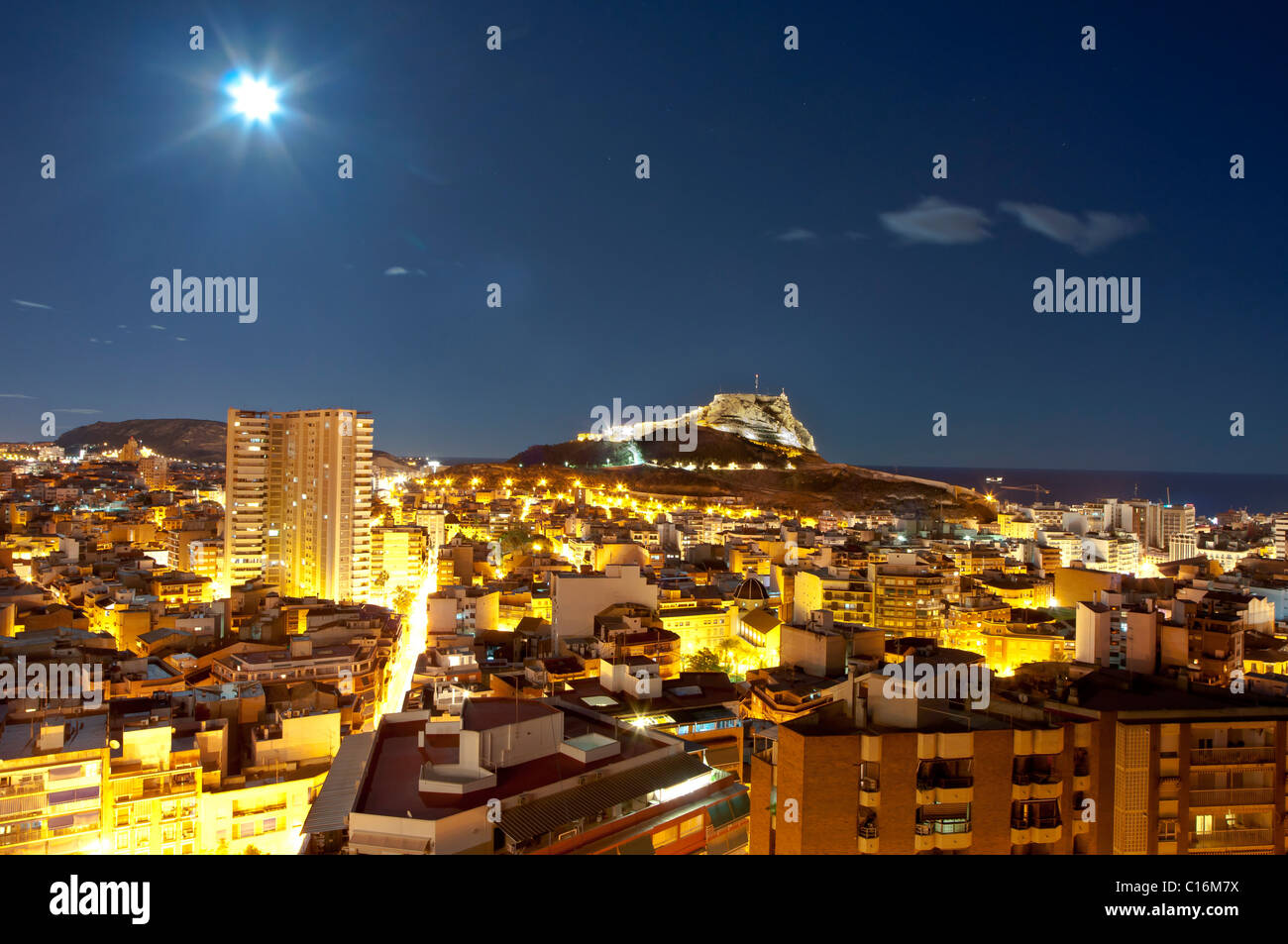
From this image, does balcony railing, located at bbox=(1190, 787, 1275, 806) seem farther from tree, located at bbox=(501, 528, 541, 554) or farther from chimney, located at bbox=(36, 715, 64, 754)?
tree, located at bbox=(501, 528, 541, 554)

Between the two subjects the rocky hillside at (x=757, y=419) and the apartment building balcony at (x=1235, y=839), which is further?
the rocky hillside at (x=757, y=419)

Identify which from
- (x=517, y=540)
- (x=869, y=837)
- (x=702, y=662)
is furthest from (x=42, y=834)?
(x=517, y=540)

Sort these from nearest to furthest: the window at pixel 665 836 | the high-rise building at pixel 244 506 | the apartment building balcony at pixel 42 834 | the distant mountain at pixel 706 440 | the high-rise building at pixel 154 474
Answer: the window at pixel 665 836 → the apartment building balcony at pixel 42 834 → the high-rise building at pixel 244 506 → the high-rise building at pixel 154 474 → the distant mountain at pixel 706 440

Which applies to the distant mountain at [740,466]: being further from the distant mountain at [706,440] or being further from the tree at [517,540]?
the tree at [517,540]

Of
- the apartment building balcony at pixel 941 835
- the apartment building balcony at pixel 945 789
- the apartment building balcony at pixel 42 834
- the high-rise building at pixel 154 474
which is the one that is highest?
the high-rise building at pixel 154 474

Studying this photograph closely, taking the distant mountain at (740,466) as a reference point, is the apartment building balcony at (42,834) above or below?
below

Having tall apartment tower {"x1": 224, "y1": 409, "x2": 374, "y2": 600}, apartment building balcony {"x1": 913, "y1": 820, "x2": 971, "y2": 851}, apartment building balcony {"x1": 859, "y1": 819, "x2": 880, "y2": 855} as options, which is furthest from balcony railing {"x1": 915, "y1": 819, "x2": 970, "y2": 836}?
tall apartment tower {"x1": 224, "y1": 409, "x2": 374, "y2": 600}
